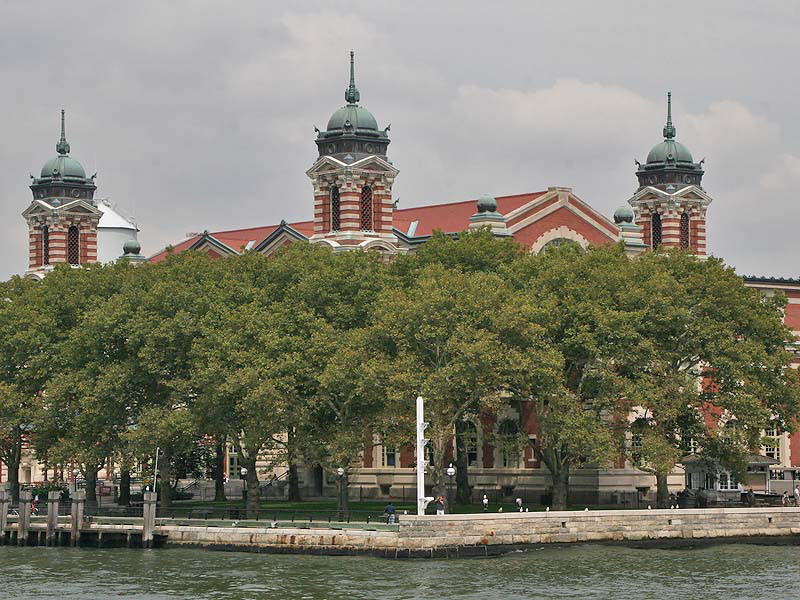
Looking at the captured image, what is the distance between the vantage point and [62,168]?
140 meters

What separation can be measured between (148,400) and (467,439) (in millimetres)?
18147

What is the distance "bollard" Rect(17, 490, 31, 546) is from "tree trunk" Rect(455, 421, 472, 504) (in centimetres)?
2426

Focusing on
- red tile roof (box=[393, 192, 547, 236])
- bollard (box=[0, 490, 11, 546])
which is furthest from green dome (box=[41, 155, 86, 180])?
bollard (box=[0, 490, 11, 546])

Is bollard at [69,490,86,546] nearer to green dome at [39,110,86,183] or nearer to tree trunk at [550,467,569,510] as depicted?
tree trunk at [550,467,569,510]

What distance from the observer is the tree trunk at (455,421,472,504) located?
10569 centimetres

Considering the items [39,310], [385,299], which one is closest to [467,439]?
[385,299]

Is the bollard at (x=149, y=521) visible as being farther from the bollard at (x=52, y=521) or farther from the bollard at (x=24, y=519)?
the bollard at (x=24, y=519)

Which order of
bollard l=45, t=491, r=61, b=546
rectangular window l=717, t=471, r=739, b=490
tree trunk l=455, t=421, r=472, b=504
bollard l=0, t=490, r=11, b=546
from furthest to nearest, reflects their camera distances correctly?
1. rectangular window l=717, t=471, r=739, b=490
2. tree trunk l=455, t=421, r=472, b=504
3. bollard l=0, t=490, r=11, b=546
4. bollard l=45, t=491, r=61, b=546

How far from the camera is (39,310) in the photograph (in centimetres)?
11112

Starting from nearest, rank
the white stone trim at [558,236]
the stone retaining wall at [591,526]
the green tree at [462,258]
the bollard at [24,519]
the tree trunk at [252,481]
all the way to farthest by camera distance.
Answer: the stone retaining wall at [591,526], the bollard at [24,519], the tree trunk at [252,481], the green tree at [462,258], the white stone trim at [558,236]

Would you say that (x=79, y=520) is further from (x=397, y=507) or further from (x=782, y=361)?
(x=782, y=361)

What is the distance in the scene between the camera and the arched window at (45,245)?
139 m

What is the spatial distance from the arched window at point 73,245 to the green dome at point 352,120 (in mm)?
27606

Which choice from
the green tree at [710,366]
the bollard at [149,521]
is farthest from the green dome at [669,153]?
the bollard at [149,521]
